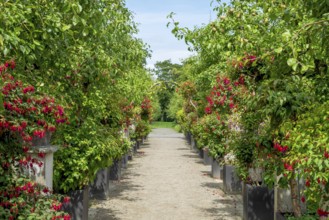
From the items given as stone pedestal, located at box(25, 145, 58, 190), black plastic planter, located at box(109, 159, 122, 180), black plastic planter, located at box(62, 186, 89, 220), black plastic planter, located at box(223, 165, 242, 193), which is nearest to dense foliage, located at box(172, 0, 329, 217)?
stone pedestal, located at box(25, 145, 58, 190)

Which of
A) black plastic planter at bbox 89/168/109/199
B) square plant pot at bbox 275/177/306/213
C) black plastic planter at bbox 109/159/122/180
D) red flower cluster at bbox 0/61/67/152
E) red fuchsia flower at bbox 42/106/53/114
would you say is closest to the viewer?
red flower cluster at bbox 0/61/67/152

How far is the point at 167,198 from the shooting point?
1407 cm

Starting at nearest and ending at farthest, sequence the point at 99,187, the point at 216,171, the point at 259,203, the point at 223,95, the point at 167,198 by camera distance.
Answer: the point at 259,203 → the point at 223,95 → the point at 99,187 → the point at 167,198 → the point at 216,171

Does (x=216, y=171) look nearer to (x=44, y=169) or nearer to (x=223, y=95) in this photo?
(x=223, y=95)

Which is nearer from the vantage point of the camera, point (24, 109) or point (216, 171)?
point (24, 109)

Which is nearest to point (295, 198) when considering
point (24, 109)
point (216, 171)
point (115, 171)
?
point (24, 109)

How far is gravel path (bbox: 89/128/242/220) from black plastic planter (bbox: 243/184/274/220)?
1.09m

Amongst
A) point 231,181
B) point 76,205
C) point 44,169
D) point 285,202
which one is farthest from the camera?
point 231,181

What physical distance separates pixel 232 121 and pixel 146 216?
3527 millimetres

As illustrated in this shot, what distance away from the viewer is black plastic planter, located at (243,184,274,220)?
33.8 ft

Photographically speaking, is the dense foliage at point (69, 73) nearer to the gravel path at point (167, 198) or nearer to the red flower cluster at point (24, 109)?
the red flower cluster at point (24, 109)

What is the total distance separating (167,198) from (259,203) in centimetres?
427

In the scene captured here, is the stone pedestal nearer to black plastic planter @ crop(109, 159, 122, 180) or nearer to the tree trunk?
the tree trunk

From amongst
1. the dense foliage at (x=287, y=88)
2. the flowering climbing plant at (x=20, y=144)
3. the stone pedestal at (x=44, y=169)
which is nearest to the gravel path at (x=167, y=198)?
the dense foliage at (x=287, y=88)
